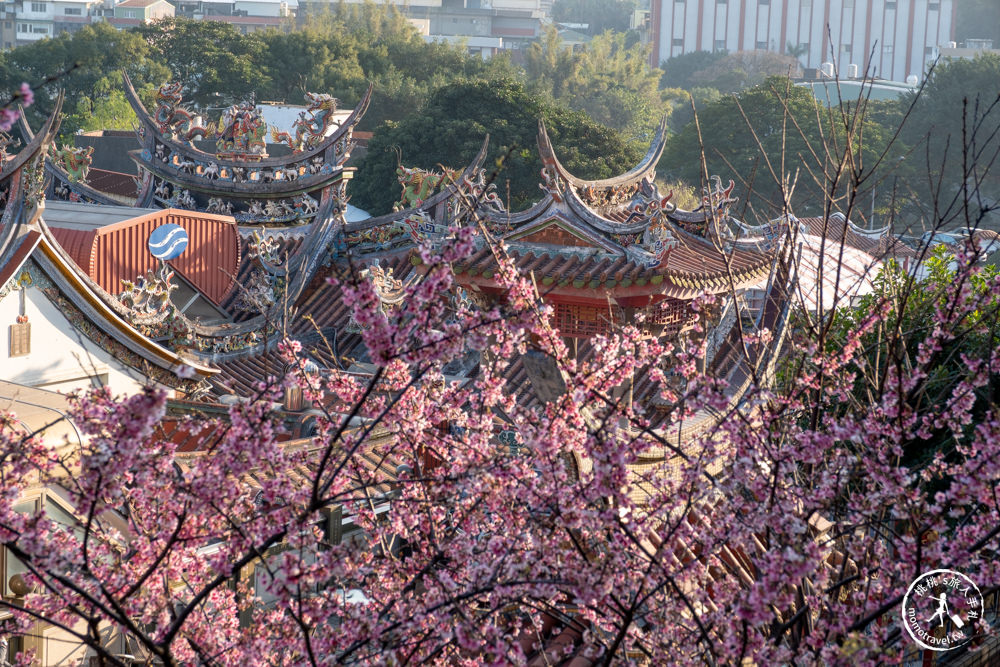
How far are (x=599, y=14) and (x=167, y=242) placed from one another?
431 feet

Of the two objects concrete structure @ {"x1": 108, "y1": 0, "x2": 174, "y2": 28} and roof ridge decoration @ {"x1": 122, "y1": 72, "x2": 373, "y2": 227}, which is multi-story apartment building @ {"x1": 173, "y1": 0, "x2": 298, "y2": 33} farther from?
roof ridge decoration @ {"x1": 122, "y1": 72, "x2": 373, "y2": 227}

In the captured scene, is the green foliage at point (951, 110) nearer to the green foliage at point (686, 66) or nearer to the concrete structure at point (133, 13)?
the green foliage at point (686, 66)

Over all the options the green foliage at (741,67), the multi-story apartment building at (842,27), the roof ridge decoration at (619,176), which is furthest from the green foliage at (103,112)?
the multi-story apartment building at (842,27)

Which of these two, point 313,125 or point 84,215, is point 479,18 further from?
point 84,215

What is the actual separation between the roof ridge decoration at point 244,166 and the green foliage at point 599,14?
385 ft

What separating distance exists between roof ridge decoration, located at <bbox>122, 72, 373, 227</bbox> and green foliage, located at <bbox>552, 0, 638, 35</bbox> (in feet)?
385

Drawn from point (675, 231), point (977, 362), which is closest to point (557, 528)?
point (977, 362)

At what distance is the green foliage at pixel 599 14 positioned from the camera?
139125 mm

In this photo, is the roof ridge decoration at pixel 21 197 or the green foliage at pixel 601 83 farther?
the green foliage at pixel 601 83

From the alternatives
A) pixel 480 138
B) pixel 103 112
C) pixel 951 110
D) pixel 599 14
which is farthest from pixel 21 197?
pixel 599 14

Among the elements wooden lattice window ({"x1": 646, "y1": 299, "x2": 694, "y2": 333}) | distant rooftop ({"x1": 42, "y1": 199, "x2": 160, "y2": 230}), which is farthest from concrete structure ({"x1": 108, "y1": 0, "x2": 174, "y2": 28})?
wooden lattice window ({"x1": 646, "y1": 299, "x2": 694, "y2": 333})

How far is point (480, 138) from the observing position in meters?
42.4

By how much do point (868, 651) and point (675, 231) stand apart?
1124 cm

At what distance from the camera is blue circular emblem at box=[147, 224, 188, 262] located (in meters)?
16.7
